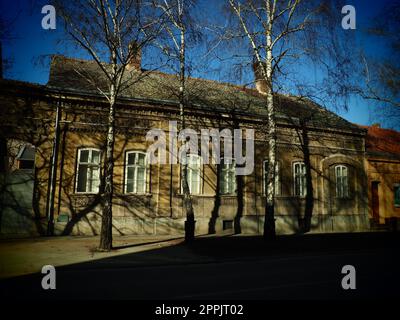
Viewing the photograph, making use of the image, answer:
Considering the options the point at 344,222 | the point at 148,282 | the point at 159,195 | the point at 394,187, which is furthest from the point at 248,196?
the point at 394,187

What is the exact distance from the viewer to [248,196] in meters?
15.4

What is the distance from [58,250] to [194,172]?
24.8 feet

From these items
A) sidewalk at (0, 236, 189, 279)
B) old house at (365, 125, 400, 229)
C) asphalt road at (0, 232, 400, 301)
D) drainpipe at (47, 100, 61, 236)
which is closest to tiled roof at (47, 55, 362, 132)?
drainpipe at (47, 100, 61, 236)

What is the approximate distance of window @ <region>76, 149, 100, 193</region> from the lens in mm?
12758

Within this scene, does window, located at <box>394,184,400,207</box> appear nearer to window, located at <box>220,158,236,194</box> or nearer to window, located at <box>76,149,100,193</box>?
window, located at <box>220,158,236,194</box>

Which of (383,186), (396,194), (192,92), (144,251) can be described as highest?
(192,92)

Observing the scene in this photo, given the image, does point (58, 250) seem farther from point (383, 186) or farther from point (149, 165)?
point (383, 186)

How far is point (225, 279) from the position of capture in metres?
6.14

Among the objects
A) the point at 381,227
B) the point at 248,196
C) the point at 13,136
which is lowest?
the point at 381,227

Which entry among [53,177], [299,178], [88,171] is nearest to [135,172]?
[88,171]

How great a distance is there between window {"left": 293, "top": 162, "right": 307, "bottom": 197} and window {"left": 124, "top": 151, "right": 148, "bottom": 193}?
373 inches
